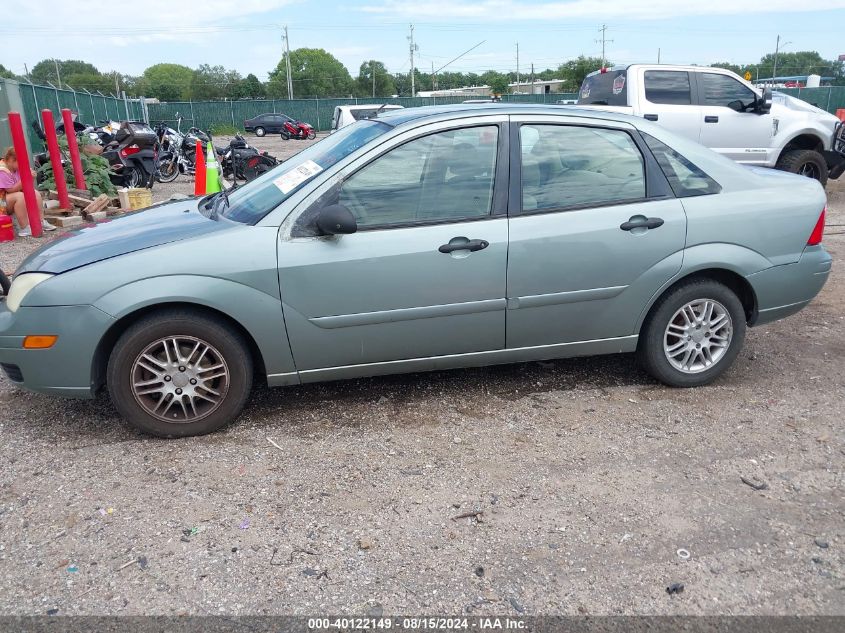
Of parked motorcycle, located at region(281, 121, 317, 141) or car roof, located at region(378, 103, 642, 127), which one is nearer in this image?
car roof, located at region(378, 103, 642, 127)

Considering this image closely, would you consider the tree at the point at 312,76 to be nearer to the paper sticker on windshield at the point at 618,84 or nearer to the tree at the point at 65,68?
the tree at the point at 65,68

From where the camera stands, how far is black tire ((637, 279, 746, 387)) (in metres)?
4.30

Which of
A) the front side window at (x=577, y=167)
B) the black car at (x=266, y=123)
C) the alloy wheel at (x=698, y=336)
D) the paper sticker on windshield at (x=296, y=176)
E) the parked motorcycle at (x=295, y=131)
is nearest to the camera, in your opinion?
Answer: the paper sticker on windshield at (x=296, y=176)

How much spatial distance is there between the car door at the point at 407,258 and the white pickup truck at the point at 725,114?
7.03 m

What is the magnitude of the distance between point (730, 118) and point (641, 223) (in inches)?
302

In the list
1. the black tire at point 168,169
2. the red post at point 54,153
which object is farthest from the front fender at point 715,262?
the black tire at point 168,169

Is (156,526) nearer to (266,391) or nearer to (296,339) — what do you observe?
(296,339)

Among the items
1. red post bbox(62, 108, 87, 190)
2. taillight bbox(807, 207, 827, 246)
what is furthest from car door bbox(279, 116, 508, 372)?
red post bbox(62, 108, 87, 190)

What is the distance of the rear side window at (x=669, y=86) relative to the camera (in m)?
10.4

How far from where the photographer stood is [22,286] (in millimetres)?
3654

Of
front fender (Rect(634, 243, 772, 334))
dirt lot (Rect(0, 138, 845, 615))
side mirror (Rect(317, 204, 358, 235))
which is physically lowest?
dirt lot (Rect(0, 138, 845, 615))

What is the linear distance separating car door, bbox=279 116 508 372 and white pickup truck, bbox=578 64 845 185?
7027mm

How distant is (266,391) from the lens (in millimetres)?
4492

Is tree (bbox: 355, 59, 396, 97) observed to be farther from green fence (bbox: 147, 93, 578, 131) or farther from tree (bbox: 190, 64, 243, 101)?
green fence (bbox: 147, 93, 578, 131)
